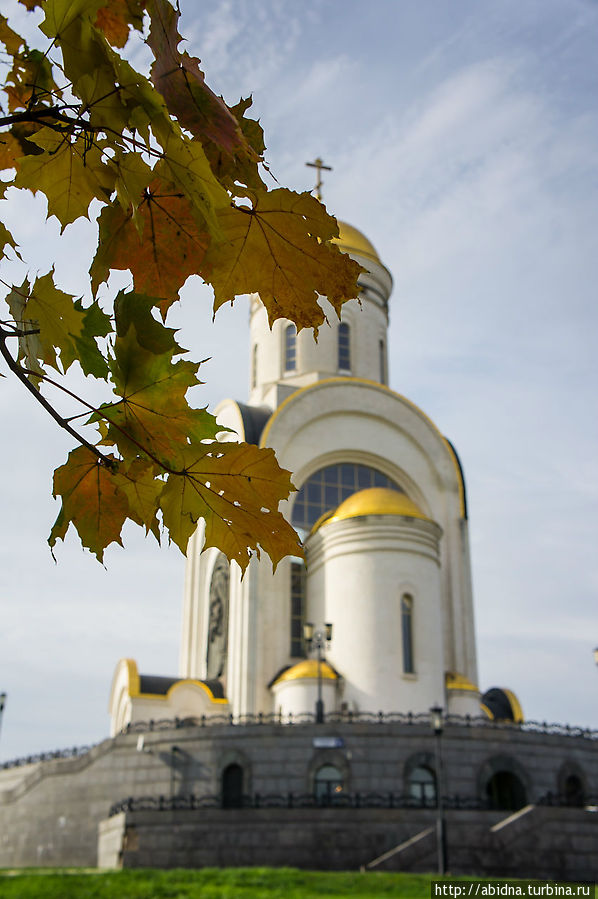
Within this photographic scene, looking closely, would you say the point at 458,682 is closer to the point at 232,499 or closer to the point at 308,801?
the point at 308,801

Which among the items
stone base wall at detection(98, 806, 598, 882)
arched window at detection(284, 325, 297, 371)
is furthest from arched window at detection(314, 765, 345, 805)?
arched window at detection(284, 325, 297, 371)

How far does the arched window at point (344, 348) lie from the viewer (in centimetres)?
3381

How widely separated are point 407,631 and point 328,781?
4.98 m

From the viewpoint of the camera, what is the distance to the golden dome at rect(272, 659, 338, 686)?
79.5 feet

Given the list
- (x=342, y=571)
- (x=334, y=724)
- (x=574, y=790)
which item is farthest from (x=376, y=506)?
(x=574, y=790)

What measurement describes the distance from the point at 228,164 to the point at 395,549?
78.3 ft

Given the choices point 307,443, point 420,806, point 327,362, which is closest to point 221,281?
point 420,806

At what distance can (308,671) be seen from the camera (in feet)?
79.7

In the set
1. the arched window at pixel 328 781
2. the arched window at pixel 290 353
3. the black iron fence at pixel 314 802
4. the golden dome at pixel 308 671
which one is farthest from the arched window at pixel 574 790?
the arched window at pixel 290 353

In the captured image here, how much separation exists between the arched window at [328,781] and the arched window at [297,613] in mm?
5466

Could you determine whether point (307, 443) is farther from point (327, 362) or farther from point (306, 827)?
point (306, 827)

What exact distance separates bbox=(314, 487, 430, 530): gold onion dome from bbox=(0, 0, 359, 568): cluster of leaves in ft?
77.5

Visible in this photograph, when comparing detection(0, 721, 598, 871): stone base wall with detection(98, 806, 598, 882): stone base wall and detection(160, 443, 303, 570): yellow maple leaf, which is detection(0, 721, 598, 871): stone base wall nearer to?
detection(98, 806, 598, 882): stone base wall

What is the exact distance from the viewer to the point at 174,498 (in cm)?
168
